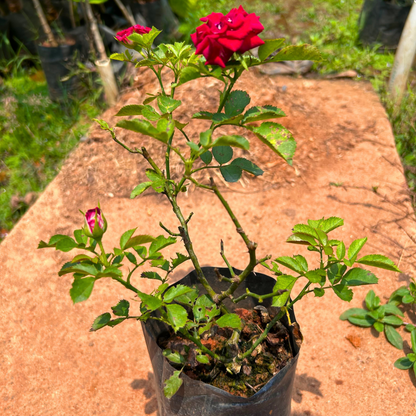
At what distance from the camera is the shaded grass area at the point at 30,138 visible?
9.81 feet

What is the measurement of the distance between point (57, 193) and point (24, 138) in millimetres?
863

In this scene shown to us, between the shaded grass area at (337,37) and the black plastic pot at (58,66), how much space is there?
1.42m

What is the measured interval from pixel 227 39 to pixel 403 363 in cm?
166

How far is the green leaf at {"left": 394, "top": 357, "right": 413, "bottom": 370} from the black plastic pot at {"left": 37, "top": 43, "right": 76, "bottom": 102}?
3.31m

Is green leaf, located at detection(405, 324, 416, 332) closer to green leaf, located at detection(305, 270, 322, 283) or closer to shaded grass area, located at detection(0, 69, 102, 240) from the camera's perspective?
green leaf, located at detection(305, 270, 322, 283)

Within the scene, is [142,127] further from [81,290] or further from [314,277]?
[314,277]

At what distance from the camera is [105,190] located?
286 cm

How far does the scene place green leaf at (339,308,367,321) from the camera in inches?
79.0

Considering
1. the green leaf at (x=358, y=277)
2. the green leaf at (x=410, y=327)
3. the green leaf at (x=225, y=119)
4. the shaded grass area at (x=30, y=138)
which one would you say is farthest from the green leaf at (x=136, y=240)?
the shaded grass area at (x=30, y=138)

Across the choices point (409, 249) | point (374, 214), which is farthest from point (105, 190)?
point (409, 249)

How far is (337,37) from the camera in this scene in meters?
4.48

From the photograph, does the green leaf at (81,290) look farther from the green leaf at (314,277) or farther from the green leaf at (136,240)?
the green leaf at (314,277)

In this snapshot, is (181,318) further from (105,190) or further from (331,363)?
(105,190)

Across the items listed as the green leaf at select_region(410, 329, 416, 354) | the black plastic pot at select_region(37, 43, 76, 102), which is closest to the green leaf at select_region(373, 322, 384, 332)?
the green leaf at select_region(410, 329, 416, 354)
